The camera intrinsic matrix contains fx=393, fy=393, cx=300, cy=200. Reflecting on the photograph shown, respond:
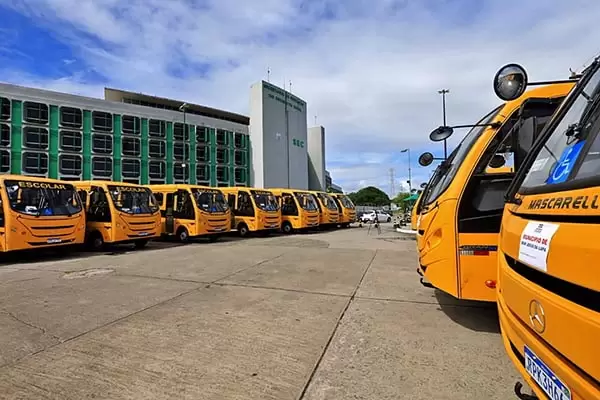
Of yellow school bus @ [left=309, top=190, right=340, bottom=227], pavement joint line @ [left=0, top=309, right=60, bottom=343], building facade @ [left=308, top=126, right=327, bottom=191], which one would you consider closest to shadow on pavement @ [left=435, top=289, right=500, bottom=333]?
pavement joint line @ [left=0, top=309, right=60, bottom=343]

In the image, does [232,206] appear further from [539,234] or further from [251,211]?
[539,234]

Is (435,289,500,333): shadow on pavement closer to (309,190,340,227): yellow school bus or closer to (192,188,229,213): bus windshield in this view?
(192,188,229,213): bus windshield

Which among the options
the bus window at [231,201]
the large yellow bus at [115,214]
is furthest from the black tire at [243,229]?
the large yellow bus at [115,214]

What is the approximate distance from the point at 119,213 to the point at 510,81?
11349 mm

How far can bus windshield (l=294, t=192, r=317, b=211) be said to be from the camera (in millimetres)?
20472

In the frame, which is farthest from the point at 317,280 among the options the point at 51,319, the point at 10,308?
the point at 10,308

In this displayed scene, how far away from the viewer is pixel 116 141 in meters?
45.7

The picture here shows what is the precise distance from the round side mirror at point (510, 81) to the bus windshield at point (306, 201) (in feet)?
56.8

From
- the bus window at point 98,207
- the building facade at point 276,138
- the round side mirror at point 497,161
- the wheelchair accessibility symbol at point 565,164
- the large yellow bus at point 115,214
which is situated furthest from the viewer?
the building facade at point 276,138

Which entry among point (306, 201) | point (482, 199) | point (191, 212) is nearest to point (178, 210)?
point (191, 212)

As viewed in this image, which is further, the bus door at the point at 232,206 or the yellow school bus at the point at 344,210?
the yellow school bus at the point at 344,210

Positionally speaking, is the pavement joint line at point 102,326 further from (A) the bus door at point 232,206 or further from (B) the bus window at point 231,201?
(B) the bus window at point 231,201

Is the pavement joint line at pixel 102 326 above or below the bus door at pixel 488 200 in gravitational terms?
below

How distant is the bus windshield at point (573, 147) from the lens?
191cm
